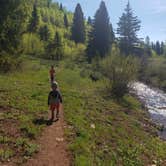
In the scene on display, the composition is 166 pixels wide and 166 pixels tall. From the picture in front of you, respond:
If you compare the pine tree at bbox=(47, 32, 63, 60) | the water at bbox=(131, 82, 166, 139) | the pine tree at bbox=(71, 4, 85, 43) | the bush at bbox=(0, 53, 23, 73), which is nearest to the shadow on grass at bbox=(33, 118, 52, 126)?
the water at bbox=(131, 82, 166, 139)

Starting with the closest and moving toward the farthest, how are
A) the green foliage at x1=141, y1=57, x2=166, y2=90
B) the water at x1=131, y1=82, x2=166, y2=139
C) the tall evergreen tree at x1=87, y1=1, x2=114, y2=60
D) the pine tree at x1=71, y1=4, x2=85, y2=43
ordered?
the water at x1=131, y1=82, x2=166, y2=139 < the green foliage at x1=141, y1=57, x2=166, y2=90 < the tall evergreen tree at x1=87, y1=1, x2=114, y2=60 < the pine tree at x1=71, y1=4, x2=85, y2=43

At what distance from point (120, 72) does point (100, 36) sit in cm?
3600

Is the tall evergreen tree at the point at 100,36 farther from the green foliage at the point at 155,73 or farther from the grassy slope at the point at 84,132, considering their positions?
the grassy slope at the point at 84,132

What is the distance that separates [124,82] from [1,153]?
19.8 meters

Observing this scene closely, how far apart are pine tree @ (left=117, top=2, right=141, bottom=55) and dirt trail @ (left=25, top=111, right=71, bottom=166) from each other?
5540 centimetres

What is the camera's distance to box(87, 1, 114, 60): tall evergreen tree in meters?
63.6

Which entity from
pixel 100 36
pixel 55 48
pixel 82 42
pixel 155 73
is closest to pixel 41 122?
pixel 155 73

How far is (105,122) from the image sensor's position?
18.2 meters

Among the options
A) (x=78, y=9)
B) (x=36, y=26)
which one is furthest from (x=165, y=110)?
(x=36, y=26)

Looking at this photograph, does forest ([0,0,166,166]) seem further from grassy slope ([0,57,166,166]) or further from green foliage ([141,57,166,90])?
green foliage ([141,57,166,90])

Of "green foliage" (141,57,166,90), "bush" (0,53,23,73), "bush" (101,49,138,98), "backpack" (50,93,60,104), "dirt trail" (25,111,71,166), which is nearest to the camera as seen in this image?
"dirt trail" (25,111,71,166)

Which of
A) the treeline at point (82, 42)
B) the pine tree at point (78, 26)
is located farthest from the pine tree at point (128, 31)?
the pine tree at point (78, 26)

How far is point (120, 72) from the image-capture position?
28.9 meters

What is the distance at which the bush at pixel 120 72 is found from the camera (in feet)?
94.7
